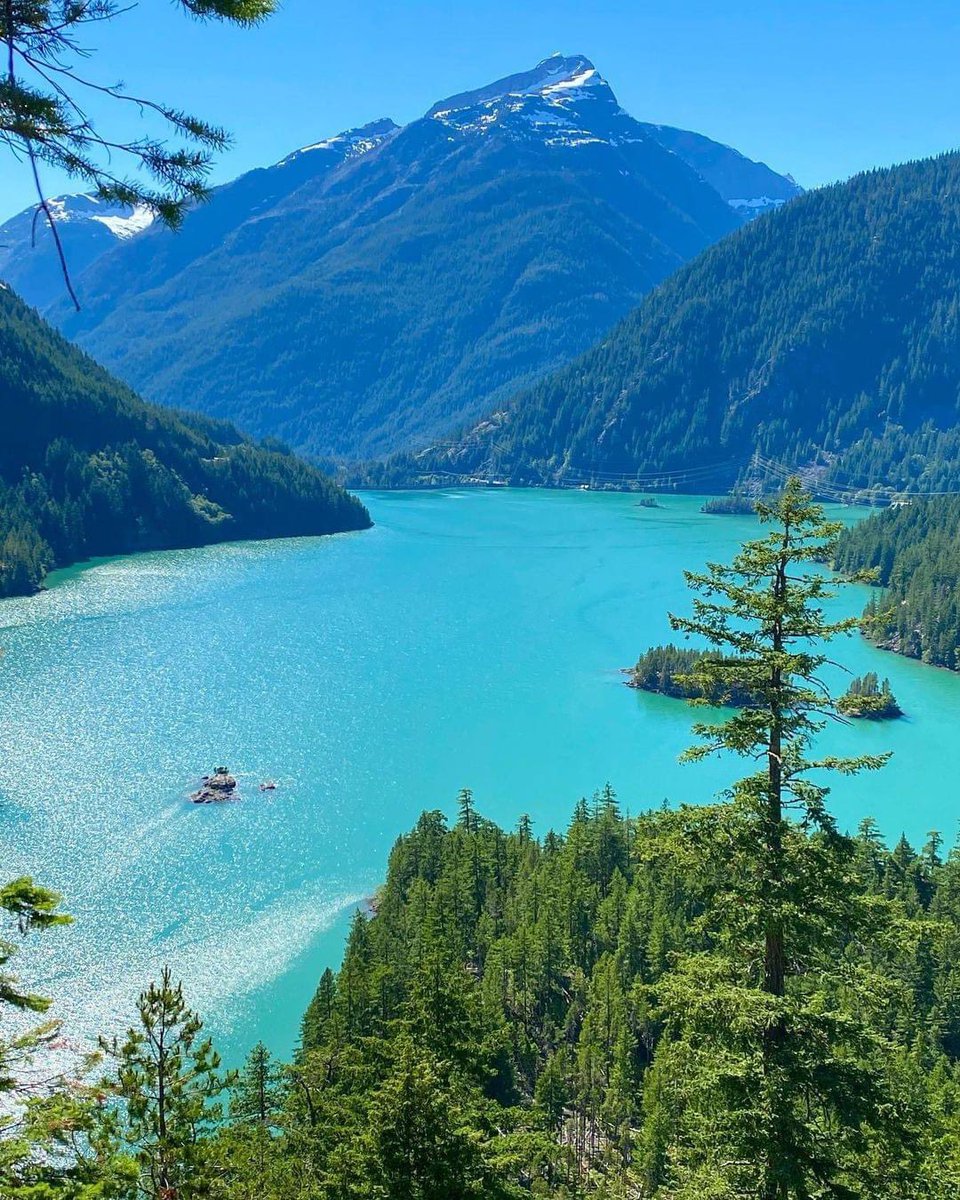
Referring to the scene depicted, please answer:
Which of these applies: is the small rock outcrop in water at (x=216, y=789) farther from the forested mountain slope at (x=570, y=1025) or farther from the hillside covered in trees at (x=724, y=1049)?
the hillside covered in trees at (x=724, y=1049)

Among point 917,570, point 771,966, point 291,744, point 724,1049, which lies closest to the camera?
point 724,1049

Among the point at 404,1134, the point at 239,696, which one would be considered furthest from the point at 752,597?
the point at 239,696

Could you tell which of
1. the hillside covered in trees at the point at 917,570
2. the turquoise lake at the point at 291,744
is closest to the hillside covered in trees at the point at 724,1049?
the turquoise lake at the point at 291,744

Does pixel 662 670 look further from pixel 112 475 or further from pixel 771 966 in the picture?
pixel 112 475

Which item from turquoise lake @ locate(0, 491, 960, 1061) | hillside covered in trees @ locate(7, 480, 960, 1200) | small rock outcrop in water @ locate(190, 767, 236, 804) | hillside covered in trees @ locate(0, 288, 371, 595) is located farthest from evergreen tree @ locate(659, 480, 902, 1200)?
hillside covered in trees @ locate(0, 288, 371, 595)

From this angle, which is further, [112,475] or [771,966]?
[112,475]

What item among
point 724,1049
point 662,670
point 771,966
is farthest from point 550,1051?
point 662,670
